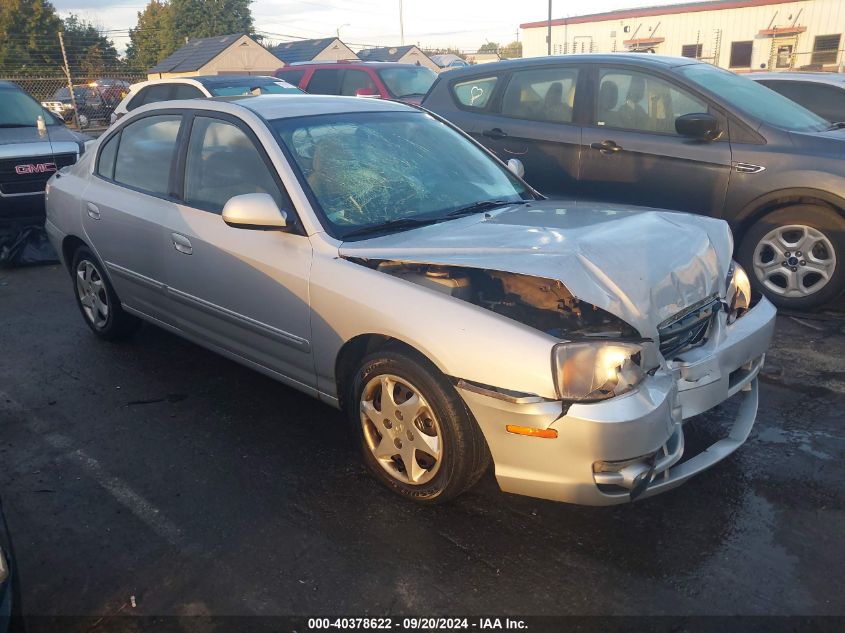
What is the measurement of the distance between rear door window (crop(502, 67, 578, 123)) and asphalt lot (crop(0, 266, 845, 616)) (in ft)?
10.00

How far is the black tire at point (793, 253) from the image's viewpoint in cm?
504

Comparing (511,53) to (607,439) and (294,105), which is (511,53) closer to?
(294,105)

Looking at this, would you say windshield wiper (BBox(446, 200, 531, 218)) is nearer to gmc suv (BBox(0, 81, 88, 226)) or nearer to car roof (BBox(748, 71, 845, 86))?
car roof (BBox(748, 71, 845, 86))

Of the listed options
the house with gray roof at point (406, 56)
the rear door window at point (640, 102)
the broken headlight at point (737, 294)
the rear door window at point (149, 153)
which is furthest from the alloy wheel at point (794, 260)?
the house with gray roof at point (406, 56)

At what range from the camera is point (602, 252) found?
9.59 feet

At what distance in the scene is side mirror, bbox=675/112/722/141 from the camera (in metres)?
5.25

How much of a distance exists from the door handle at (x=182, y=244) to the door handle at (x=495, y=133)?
3.40 meters

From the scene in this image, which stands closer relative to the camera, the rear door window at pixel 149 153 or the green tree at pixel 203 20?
the rear door window at pixel 149 153

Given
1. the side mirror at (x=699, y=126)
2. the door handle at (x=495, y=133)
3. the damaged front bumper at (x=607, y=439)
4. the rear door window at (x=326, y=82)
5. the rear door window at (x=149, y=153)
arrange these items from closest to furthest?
the damaged front bumper at (x=607, y=439) < the rear door window at (x=149, y=153) < the side mirror at (x=699, y=126) < the door handle at (x=495, y=133) < the rear door window at (x=326, y=82)

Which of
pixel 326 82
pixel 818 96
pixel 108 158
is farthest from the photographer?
pixel 326 82

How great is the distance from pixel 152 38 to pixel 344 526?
7139 centimetres

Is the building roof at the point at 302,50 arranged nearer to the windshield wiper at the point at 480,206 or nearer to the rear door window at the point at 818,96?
the rear door window at the point at 818,96

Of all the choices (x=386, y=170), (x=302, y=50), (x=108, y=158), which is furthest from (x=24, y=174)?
(x=302, y=50)

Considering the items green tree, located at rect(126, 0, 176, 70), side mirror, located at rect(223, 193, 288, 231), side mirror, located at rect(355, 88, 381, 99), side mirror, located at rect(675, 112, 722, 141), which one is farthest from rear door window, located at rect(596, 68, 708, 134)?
green tree, located at rect(126, 0, 176, 70)
